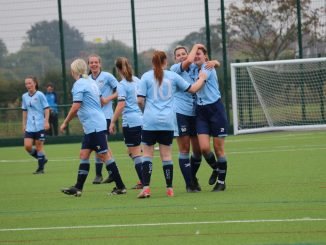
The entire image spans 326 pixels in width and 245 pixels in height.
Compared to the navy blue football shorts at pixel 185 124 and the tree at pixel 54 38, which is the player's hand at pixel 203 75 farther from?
the tree at pixel 54 38

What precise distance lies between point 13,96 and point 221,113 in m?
19.9

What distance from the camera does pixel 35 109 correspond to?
19.3 meters

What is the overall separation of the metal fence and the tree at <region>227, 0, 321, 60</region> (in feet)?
0.14

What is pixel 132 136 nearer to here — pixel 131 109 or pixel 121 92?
pixel 131 109

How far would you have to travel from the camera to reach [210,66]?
527 inches

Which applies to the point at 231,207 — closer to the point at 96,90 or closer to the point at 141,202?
the point at 141,202

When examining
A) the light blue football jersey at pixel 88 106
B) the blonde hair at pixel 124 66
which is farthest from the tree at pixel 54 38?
the light blue football jersey at pixel 88 106

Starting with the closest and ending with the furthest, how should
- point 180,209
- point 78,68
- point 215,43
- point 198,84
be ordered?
point 180,209 → point 198,84 → point 78,68 → point 215,43

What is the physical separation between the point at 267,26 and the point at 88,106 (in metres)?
19.6

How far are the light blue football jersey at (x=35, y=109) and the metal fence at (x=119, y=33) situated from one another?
11368 millimetres

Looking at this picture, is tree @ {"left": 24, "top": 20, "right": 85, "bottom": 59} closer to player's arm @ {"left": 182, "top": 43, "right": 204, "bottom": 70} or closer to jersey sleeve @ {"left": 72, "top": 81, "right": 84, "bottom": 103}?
jersey sleeve @ {"left": 72, "top": 81, "right": 84, "bottom": 103}

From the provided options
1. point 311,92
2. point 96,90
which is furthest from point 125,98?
point 311,92

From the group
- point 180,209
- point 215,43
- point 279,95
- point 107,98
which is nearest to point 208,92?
point 107,98

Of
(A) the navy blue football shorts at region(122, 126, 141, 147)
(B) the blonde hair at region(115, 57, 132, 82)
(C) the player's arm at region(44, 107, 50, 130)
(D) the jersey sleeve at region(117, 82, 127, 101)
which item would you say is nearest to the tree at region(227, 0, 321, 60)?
(C) the player's arm at region(44, 107, 50, 130)
